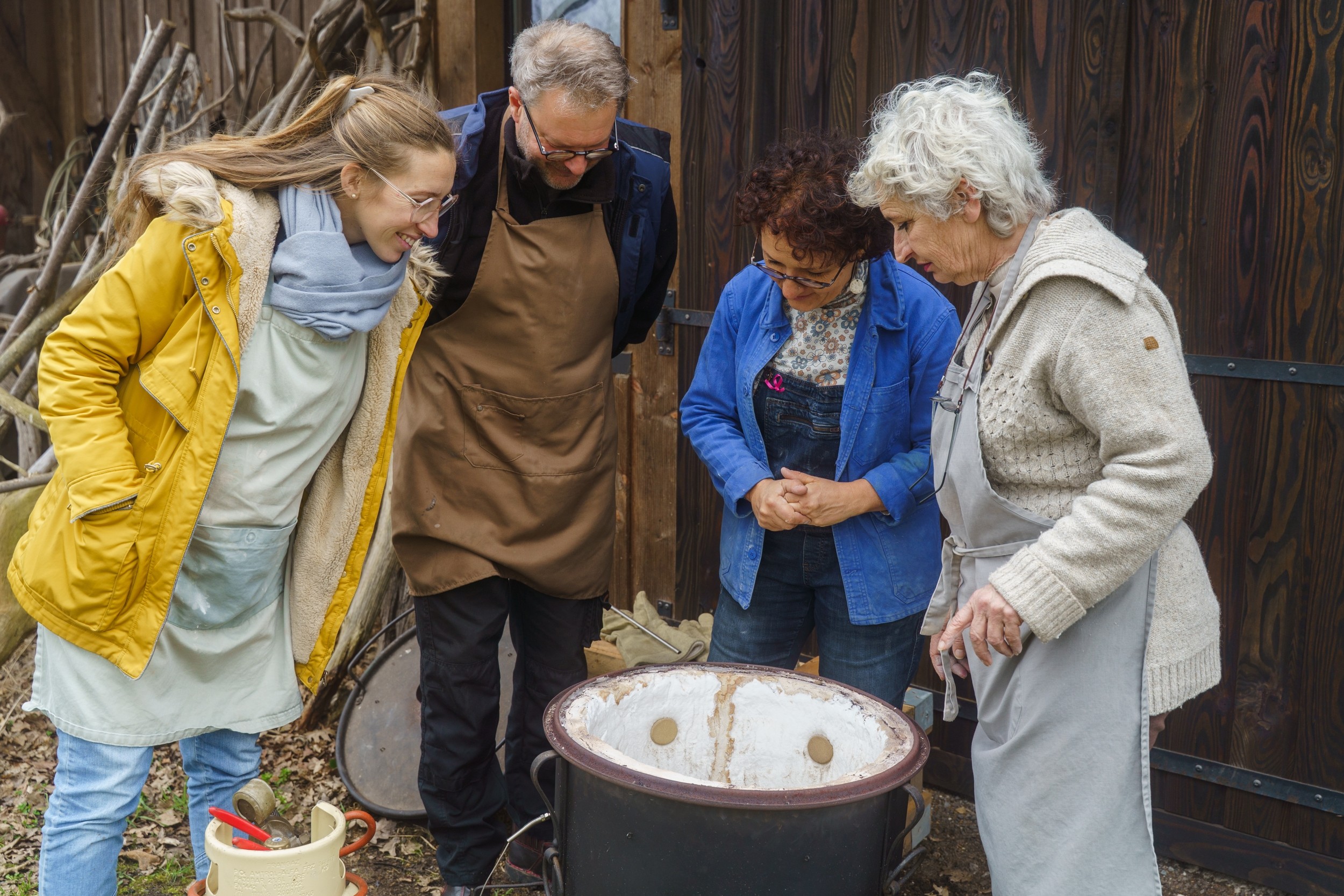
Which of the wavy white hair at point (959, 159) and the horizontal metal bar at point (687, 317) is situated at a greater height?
the wavy white hair at point (959, 159)

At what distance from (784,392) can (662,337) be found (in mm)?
1414

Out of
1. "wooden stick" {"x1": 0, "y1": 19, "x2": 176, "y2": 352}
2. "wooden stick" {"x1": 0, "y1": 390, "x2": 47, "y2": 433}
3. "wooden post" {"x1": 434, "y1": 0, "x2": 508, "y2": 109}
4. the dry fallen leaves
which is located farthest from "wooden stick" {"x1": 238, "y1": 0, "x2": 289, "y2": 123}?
the dry fallen leaves

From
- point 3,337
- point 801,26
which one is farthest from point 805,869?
point 3,337

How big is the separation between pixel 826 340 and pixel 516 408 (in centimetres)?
78

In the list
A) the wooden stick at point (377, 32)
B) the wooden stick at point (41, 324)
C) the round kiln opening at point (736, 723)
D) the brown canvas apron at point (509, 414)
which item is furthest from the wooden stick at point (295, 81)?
the round kiln opening at point (736, 723)

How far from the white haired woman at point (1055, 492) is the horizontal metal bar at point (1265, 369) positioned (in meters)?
0.97

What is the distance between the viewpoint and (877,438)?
2.66m

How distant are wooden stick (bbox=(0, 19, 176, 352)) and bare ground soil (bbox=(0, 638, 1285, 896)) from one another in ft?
5.43

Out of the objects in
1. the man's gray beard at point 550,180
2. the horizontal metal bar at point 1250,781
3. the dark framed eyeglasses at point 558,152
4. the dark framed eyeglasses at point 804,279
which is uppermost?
the dark framed eyeglasses at point 558,152

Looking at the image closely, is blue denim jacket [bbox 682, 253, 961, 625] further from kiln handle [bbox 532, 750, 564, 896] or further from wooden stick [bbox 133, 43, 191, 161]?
wooden stick [bbox 133, 43, 191, 161]

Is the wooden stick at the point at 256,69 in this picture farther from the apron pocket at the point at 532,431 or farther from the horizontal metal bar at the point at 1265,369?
the horizontal metal bar at the point at 1265,369

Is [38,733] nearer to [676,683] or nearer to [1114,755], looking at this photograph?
[676,683]

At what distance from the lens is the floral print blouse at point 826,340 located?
2684mm

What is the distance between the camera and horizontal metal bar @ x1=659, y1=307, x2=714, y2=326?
3955 mm
